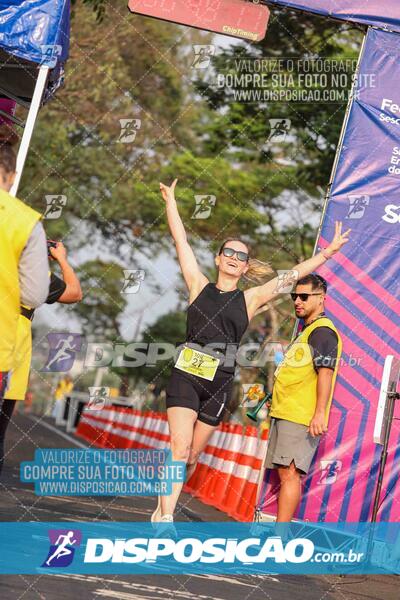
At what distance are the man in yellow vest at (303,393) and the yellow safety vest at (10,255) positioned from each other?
390 centimetres

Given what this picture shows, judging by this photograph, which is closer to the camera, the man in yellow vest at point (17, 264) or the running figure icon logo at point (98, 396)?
the man in yellow vest at point (17, 264)

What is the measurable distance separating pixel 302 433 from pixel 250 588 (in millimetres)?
2191

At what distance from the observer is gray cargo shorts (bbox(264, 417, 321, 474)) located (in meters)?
9.29

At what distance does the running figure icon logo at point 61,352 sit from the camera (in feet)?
34.7

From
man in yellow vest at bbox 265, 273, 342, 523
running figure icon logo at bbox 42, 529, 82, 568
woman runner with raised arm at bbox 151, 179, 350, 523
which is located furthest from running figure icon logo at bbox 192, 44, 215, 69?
running figure icon logo at bbox 42, 529, 82, 568

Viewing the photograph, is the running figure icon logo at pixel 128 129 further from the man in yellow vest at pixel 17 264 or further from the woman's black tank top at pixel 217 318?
the man in yellow vest at pixel 17 264

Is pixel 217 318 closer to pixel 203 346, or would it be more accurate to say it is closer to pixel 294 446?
pixel 203 346

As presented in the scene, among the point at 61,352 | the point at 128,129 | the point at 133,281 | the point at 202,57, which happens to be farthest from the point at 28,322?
the point at 128,129

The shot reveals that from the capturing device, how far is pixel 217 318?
885 cm

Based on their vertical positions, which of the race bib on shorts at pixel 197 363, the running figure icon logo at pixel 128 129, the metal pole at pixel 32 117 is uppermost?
the running figure icon logo at pixel 128 129

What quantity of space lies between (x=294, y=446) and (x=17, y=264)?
421 centimetres

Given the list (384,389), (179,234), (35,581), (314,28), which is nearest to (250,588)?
(35,581)

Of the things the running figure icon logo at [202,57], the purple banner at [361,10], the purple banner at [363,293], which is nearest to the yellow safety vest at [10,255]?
the purple banner at [363,293]

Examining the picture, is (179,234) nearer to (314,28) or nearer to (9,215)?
(9,215)
